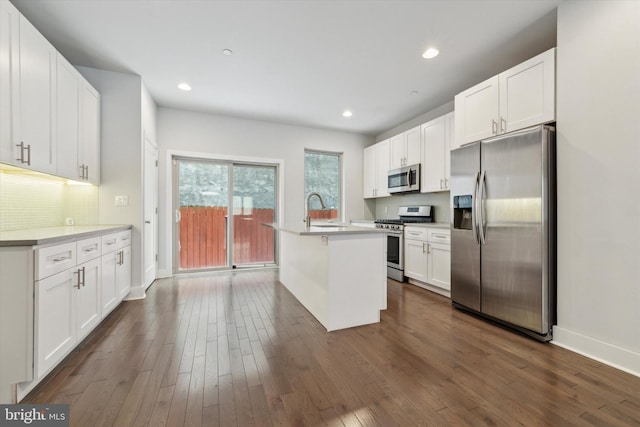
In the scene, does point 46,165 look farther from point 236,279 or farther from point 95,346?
point 236,279

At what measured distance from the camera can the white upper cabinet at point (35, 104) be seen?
1.92 metres

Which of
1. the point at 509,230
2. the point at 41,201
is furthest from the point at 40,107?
the point at 509,230

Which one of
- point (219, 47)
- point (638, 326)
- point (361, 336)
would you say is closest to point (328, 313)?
point (361, 336)

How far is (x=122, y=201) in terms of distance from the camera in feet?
10.6

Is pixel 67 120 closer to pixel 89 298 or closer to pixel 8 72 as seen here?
pixel 8 72

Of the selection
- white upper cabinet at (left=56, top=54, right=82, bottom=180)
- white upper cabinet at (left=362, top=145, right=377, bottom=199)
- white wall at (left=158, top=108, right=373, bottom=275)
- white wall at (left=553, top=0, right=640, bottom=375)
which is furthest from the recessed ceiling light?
white upper cabinet at (left=56, top=54, right=82, bottom=180)

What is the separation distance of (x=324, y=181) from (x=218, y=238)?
7.86 feet

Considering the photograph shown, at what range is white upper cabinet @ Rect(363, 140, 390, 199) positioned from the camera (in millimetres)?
5039

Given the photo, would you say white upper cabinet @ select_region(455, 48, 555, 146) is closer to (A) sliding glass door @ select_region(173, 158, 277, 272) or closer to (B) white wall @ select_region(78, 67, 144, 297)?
(A) sliding glass door @ select_region(173, 158, 277, 272)

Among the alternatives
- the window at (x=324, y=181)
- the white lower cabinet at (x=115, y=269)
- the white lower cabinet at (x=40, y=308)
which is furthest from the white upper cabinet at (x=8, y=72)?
the window at (x=324, y=181)

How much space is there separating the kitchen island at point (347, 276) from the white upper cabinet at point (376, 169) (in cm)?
266

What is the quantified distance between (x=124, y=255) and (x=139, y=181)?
0.92 meters

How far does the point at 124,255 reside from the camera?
3.03 metres

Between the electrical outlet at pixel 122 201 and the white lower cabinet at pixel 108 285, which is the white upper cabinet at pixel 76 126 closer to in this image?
the electrical outlet at pixel 122 201
